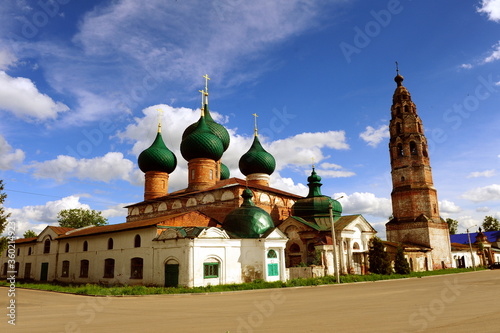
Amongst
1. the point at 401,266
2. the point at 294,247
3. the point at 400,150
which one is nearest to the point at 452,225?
the point at 400,150

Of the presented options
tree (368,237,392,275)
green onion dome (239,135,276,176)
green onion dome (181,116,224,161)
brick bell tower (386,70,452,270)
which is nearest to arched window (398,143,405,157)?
brick bell tower (386,70,452,270)

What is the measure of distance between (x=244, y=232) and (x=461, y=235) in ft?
217

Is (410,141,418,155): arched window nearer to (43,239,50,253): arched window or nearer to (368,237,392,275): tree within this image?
(368,237,392,275): tree

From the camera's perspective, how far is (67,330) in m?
8.51

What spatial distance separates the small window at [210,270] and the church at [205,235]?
0.07 meters

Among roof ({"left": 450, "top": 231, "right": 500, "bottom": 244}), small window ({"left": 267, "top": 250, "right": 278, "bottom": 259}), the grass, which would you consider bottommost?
the grass

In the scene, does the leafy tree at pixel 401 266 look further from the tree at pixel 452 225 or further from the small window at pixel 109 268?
the tree at pixel 452 225

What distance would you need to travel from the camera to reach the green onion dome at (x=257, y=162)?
40.0m

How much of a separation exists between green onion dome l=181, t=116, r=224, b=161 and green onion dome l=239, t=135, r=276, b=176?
14.2ft

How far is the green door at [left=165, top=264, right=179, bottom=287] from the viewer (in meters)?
23.0

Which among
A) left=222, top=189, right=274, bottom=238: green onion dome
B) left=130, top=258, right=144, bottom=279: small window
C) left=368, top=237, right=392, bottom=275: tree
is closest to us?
left=130, top=258, right=144, bottom=279: small window

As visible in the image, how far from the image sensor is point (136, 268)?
25.9 metres

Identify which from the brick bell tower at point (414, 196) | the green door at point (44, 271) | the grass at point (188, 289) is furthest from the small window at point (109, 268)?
the brick bell tower at point (414, 196)

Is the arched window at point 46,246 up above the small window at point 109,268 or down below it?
above
